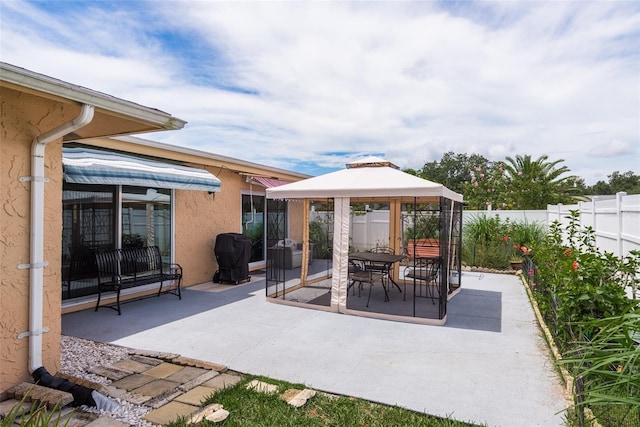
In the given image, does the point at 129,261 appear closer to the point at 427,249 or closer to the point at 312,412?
the point at 312,412

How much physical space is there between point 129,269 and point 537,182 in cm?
1904

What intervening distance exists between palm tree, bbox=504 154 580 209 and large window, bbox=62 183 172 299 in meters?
16.7

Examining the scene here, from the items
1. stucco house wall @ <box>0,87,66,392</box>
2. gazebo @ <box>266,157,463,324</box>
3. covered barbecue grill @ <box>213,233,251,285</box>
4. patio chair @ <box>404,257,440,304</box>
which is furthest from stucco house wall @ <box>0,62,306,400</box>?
patio chair @ <box>404,257,440,304</box>

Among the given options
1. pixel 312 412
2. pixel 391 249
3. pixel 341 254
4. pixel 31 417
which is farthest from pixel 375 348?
pixel 391 249

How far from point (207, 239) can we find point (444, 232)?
21.0 feet

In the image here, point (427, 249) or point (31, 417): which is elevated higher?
point (427, 249)

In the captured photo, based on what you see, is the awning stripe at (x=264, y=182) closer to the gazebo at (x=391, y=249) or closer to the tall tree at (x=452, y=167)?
the gazebo at (x=391, y=249)

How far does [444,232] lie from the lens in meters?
6.95

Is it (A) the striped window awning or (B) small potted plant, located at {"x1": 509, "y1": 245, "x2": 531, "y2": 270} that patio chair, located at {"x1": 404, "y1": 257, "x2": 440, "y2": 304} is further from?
(A) the striped window awning

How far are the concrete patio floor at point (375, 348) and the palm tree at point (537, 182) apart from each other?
12227 mm

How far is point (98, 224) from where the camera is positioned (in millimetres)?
7688

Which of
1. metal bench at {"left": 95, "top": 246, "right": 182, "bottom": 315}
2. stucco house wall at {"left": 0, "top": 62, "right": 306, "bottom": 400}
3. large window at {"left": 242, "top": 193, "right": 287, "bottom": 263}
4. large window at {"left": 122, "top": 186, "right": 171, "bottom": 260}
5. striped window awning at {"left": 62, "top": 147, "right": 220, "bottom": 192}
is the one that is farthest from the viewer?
large window at {"left": 242, "top": 193, "right": 287, "bottom": 263}

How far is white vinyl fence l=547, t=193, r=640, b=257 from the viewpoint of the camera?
5.18 metres

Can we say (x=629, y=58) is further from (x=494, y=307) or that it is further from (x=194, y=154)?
(x=194, y=154)
